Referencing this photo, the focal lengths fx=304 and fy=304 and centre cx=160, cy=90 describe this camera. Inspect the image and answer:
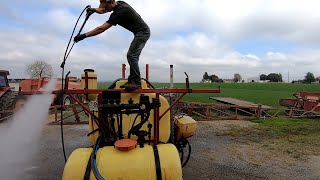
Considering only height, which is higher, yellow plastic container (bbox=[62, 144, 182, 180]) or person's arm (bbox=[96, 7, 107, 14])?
person's arm (bbox=[96, 7, 107, 14])

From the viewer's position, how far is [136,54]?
4.67 metres

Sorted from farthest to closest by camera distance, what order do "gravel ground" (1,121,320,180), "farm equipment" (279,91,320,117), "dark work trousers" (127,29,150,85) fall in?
"farm equipment" (279,91,320,117) → "gravel ground" (1,121,320,180) → "dark work trousers" (127,29,150,85)

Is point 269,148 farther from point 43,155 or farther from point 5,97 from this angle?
point 5,97

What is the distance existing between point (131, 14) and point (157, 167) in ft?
7.84

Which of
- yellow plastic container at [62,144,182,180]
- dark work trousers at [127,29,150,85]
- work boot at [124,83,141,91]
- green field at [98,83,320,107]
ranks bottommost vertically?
green field at [98,83,320,107]

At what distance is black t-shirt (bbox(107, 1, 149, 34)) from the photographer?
176 inches

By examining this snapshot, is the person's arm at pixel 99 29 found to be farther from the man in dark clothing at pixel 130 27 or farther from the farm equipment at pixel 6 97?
the farm equipment at pixel 6 97

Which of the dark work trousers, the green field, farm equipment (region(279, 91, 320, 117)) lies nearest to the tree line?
the green field

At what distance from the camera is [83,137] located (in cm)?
977

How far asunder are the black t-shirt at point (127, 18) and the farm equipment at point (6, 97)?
953 cm

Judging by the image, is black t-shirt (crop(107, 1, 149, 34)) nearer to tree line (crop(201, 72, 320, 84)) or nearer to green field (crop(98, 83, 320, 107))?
green field (crop(98, 83, 320, 107))

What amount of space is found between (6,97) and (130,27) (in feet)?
35.9

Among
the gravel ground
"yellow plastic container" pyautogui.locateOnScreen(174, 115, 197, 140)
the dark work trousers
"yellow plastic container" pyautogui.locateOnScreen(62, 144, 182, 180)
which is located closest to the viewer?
"yellow plastic container" pyautogui.locateOnScreen(62, 144, 182, 180)

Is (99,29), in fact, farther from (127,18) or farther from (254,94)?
(254,94)
